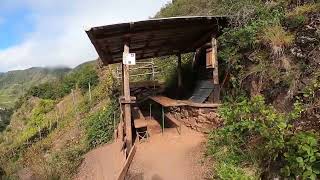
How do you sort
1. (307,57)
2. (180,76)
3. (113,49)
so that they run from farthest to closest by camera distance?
(180,76)
(113,49)
(307,57)

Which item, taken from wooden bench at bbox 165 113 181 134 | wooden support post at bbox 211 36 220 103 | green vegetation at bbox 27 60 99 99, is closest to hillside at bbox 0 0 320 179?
wooden support post at bbox 211 36 220 103

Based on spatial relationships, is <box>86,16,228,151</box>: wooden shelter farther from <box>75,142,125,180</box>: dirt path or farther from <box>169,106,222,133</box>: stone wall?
<box>169,106,222,133</box>: stone wall

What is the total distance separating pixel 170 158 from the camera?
29.1 ft

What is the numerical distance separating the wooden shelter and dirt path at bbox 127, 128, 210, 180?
650mm

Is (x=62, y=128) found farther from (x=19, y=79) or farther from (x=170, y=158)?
(x=19, y=79)

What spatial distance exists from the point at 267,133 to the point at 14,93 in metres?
112

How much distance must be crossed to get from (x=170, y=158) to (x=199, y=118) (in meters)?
1.54

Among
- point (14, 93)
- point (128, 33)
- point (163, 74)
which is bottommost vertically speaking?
point (14, 93)

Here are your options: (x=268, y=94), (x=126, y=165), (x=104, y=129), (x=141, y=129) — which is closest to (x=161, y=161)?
(x=126, y=165)

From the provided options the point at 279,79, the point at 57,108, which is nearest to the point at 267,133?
the point at 279,79

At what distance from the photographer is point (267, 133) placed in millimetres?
5738

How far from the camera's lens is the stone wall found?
376 inches

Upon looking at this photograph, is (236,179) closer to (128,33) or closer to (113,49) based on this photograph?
(128,33)

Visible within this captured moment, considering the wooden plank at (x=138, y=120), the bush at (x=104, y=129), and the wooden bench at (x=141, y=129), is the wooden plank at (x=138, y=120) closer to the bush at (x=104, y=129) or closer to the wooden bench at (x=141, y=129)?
the wooden bench at (x=141, y=129)
